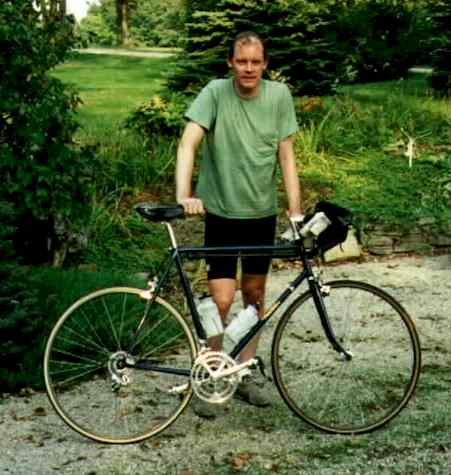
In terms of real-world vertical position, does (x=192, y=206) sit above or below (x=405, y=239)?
above

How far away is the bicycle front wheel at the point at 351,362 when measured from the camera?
4.64 metres

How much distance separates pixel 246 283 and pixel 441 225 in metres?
4.46

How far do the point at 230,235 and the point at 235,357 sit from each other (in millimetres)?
600

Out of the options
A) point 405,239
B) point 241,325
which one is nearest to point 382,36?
point 405,239

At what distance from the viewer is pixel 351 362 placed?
16.8ft

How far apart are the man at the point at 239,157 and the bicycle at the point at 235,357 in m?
0.22

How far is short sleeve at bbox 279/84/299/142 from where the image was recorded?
15.3 feet

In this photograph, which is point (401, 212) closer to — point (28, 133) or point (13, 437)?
point (28, 133)

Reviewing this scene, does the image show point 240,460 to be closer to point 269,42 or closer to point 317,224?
point 317,224

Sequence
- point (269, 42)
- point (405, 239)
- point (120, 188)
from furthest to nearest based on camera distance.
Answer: point (269, 42), point (120, 188), point (405, 239)

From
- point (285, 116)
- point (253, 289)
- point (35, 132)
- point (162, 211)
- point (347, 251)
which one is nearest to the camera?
point (162, 211)

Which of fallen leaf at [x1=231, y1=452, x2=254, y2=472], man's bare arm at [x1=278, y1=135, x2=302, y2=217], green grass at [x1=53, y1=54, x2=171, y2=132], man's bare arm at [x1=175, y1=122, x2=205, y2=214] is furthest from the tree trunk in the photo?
fallen leaf at [x1=231, y1=452, x2=254, y2=472]

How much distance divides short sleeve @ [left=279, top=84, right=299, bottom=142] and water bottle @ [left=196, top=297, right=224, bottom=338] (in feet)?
2.88

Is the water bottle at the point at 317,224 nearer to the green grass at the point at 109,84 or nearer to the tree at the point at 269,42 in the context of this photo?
the green grass at the point at 109,84
